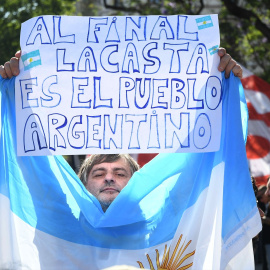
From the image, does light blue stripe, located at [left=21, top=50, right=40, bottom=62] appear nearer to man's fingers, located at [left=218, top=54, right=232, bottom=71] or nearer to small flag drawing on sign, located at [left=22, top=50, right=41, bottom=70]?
small flag drawing on sign, located at [left=22, top=50, right=41, bottom=70]

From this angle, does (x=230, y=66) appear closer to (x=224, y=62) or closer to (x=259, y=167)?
(x=224, y=62)

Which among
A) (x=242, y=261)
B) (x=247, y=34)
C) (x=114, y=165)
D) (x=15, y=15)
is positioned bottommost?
(x=242, y=261)

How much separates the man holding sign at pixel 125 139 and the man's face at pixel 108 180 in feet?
0.66

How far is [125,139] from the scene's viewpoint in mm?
3520

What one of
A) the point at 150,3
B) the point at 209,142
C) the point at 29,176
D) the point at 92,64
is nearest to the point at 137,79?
the point at 92,64

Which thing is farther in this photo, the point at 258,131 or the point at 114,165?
the point at 258,131

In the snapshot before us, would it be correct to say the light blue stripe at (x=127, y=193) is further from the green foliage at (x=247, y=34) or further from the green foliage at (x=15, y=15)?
the green foliage at (x=247, y=34)

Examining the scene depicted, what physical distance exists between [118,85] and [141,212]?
25.4 inches

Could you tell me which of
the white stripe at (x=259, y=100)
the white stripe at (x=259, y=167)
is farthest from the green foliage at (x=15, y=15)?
the white stripe at (x=259, y=167)

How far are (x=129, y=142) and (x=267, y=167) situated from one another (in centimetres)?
473

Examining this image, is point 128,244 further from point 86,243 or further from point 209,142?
point 209,142

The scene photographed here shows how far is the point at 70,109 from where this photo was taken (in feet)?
11.6

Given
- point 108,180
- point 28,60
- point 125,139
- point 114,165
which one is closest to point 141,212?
point 125,139

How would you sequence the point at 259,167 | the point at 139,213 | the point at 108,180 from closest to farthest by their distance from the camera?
the point at 139,213, the point at 108,180, the point at 259,167
